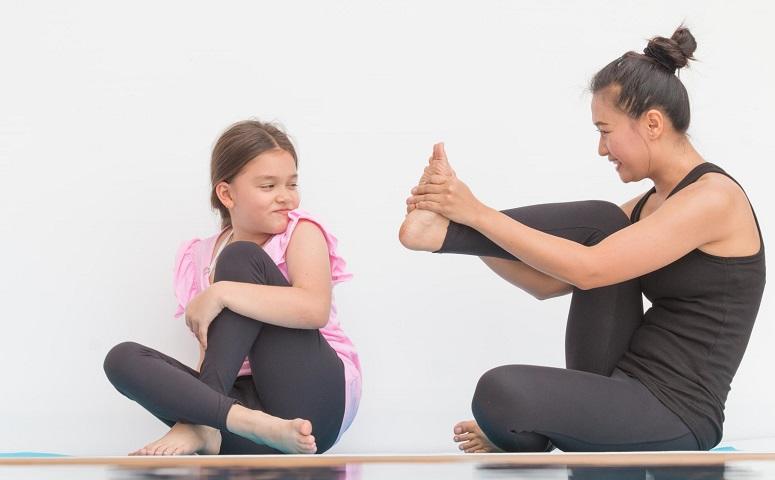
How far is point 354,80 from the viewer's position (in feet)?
8.97

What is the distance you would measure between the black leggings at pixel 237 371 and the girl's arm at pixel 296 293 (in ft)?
0.11

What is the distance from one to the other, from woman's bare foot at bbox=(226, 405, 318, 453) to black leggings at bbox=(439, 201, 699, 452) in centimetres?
27

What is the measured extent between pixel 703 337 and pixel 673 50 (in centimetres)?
49

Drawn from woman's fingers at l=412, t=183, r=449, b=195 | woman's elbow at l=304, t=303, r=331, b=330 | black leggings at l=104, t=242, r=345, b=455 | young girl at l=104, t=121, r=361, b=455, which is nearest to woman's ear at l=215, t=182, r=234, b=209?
young girl at l=104, t=121, r=361, b=455

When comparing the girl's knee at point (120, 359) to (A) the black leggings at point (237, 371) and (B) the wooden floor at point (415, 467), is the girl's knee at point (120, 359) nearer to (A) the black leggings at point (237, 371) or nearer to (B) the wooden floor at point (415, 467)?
(A) the black leggings at point (237, 371)

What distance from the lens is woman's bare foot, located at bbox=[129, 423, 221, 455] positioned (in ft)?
5.66

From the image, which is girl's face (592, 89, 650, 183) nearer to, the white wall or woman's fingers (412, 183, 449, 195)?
woman's fingers (412, 183, 449, 195)

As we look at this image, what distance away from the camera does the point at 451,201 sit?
5.76 ft

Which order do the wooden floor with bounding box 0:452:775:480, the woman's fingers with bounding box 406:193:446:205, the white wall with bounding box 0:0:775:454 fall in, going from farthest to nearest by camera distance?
the white wall with bounding box 0:0:775:454 < the woman's fingers with bounding box 406:193:446:205 < the wooden floor with bounding box 0:452:775:480

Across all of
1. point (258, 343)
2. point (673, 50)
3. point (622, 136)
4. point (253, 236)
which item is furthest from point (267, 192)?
point (673, 50)

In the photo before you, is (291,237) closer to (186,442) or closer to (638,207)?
(186,442)

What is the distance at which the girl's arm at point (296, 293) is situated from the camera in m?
1.84

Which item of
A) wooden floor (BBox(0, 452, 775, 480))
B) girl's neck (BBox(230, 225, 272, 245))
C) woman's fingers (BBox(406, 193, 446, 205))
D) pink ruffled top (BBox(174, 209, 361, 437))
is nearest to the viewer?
wooden floor (BBox(0, 452, 775, 480))

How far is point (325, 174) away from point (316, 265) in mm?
697
